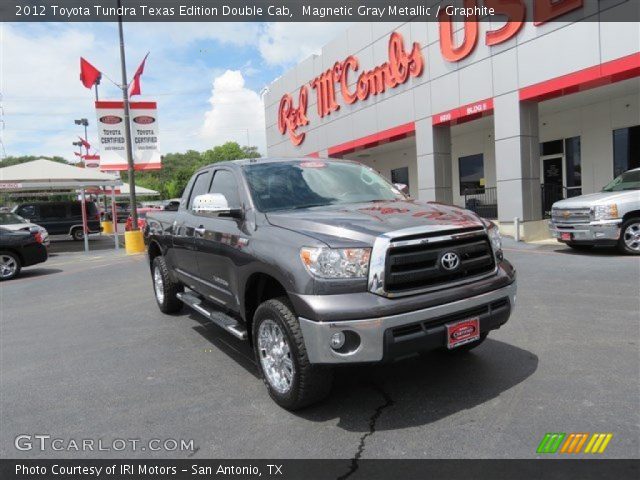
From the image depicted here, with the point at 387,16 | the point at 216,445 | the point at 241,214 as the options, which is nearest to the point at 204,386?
the point at 216,445

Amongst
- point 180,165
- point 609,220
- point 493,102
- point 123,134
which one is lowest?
point 609,220

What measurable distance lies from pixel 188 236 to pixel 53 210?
72.4 ft

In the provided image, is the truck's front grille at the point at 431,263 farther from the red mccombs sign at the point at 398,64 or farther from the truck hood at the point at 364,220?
the red mccombs sign at the point at 398,64

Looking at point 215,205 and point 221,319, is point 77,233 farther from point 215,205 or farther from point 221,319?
point 215,205

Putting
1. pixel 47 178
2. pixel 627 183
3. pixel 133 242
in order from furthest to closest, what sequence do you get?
pixel 47 178, pixel 133 242, pixel 627 183

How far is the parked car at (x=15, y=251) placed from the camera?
472 inches

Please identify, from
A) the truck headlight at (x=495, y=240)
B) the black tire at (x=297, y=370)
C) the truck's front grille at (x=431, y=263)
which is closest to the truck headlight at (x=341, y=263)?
the truck's front grille at (x=431, y=263)

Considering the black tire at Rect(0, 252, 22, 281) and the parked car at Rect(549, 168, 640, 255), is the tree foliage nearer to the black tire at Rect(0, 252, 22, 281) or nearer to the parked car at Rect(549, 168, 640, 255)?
the black tire at Rect(0, 252, 22, 281)

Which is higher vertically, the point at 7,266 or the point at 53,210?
the point at 53,210

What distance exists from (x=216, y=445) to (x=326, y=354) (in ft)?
3.09

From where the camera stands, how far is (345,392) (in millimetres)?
4004

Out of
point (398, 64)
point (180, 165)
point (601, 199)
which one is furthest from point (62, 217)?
point (180, 165)

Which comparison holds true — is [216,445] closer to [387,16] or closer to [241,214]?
[241,214]

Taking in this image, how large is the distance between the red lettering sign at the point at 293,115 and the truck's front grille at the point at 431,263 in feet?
70.4
